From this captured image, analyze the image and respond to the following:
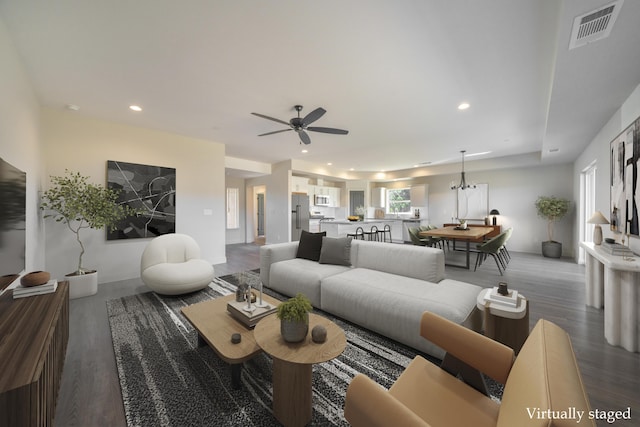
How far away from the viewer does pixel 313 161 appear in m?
7.68

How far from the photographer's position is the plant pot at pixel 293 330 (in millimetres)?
1492

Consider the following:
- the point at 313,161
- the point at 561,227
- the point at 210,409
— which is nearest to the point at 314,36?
the point at 210,409

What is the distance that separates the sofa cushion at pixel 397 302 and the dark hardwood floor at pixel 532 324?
2.76ft

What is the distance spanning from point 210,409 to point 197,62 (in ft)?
9.92

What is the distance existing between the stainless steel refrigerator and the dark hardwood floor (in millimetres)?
4384

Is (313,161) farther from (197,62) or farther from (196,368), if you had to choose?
(196,368)

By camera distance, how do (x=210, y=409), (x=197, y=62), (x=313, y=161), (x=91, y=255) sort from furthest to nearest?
(x=313, y=161)
(x=91, y=255)
(x=197, y=62)
(x=210, y=409)

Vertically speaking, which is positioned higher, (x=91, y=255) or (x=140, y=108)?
(x=140, y=108)

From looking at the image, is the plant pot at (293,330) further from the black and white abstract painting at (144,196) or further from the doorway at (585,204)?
the doorway at (585,204)

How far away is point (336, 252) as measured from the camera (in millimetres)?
3404

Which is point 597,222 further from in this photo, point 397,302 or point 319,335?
point 319,335

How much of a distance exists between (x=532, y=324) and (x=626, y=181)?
1870 mm

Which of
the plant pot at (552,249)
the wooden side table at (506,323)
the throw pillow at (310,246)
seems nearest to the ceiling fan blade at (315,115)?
the throw pillow at (310,246)

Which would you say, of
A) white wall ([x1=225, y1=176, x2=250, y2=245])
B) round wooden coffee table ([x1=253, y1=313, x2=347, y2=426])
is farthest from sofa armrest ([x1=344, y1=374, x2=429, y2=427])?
white wall ([x1=225, y1=176, x2=250, y2=245])
